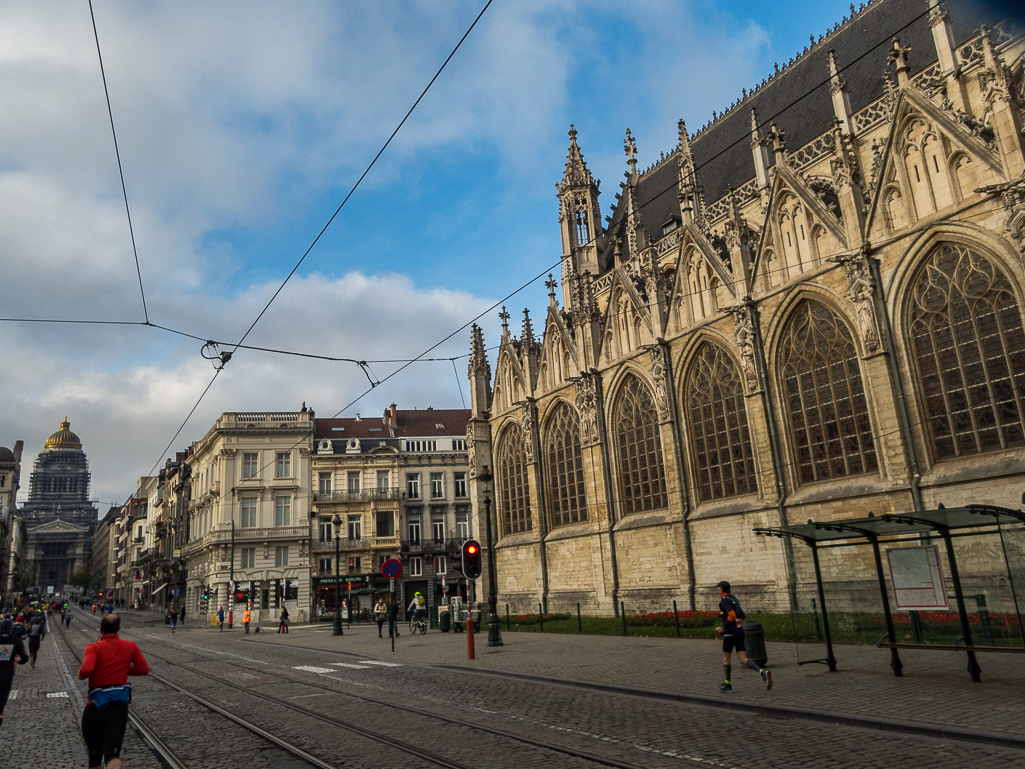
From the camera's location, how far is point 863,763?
658cm

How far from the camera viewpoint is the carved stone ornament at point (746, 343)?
23.4 meters

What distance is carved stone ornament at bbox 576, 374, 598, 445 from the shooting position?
1171 inches

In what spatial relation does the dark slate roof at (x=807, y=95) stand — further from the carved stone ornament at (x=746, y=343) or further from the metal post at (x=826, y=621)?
the metal post at (x=826, y=621)

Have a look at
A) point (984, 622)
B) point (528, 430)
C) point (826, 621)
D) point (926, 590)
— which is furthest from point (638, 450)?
point (984, 622)

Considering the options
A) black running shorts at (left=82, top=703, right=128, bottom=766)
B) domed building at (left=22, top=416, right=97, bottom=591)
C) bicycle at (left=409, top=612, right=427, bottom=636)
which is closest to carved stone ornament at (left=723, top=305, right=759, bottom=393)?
bicycle at (left=409, top=612, right=427, bottom=636)

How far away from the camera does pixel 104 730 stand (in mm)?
5949

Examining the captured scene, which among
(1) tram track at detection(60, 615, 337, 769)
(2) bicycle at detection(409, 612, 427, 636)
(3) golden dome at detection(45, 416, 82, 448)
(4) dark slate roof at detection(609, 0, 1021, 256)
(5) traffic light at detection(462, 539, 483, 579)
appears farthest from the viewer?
(3) golden dome at detection(45, 416, 82, 448)

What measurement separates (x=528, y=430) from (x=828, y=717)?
2534 centimetres

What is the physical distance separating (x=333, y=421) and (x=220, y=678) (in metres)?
44.4

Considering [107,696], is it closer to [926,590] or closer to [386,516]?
[926,590]

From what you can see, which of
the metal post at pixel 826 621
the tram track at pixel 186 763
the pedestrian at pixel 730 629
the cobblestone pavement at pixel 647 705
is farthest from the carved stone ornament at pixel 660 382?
the tram track at pixel 186 763

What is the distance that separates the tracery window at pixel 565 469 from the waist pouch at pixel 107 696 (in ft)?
82.9

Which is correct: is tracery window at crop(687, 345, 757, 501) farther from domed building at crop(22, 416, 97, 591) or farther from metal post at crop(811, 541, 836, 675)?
domed building at crop(22, 416, 97, 591)

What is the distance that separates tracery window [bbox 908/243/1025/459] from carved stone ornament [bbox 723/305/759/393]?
4.89m
